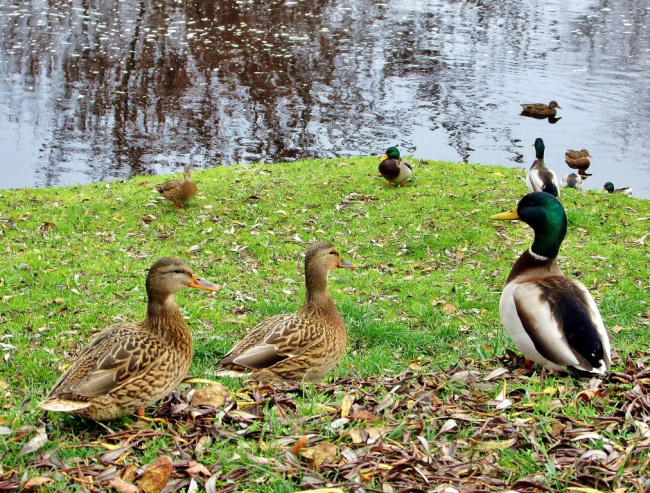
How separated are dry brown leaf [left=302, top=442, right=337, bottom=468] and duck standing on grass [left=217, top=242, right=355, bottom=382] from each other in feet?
3.77

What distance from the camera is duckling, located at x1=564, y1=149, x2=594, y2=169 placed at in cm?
1461

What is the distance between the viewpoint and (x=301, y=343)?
441cm

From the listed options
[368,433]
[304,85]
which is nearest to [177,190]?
[368,433]

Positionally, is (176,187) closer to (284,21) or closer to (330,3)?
(284,21)

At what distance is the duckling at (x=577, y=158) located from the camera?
1461cm

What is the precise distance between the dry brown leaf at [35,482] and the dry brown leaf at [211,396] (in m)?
0.99

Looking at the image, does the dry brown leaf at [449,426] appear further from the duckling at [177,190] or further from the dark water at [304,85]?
the dark water at [304,85]

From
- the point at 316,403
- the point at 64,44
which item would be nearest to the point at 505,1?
the point at 64,44

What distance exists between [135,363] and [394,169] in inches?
310

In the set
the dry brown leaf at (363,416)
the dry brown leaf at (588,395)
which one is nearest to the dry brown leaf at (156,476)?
the dry brown leaf at (363,416)

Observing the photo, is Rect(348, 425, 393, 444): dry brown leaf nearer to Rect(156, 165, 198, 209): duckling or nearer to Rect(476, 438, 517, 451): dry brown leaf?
Rect(476, 438, 517, 451): dry brown leaf

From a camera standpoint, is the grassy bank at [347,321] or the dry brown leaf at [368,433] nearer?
the grassy bank at [347,321]

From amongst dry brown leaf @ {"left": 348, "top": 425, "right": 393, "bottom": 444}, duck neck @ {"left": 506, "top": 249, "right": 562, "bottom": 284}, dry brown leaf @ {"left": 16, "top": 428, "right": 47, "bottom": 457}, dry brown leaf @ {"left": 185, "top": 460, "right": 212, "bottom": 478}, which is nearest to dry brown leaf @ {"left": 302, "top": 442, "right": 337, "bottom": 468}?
dry brown leaf @ {"left": 348, "top": 425, "right": 393, "bottom": 444}

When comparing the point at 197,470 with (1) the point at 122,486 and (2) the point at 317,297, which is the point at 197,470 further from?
(2) the point at 317,297
